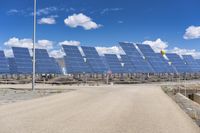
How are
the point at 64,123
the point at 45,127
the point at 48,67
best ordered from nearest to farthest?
the point at 45,127
the point at 64,123
the point at 48,67

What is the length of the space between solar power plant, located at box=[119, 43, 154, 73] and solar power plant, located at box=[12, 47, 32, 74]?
18672 millimetres

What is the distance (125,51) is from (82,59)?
9340 millimetres

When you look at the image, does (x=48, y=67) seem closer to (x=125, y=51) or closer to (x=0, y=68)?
(x=0, y=68)

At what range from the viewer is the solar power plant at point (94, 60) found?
67.4 metres

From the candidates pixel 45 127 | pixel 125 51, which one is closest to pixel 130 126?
pixel 45 127

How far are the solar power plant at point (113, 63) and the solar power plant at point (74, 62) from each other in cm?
447

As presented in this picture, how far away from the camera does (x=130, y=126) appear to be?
11.5m

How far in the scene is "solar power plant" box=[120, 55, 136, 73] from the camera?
227 ft

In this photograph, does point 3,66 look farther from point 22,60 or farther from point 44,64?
point 44,64

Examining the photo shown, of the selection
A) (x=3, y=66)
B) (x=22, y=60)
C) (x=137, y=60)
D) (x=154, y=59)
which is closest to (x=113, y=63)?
(x=137, y=60)

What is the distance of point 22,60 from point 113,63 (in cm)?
1752

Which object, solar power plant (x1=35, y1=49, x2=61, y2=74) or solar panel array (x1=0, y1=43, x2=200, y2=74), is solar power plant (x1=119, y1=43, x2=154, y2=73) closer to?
solar panel array (x1=0, y1=43, x2=200, y2=74)

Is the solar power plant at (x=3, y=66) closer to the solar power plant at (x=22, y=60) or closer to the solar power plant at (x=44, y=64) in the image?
the solar power plant at (x=22, y=60)

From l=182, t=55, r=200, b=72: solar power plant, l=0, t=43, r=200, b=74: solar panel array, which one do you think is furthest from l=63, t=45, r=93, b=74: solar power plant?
l=182, t=55, r=200, b=72: solar power plant
